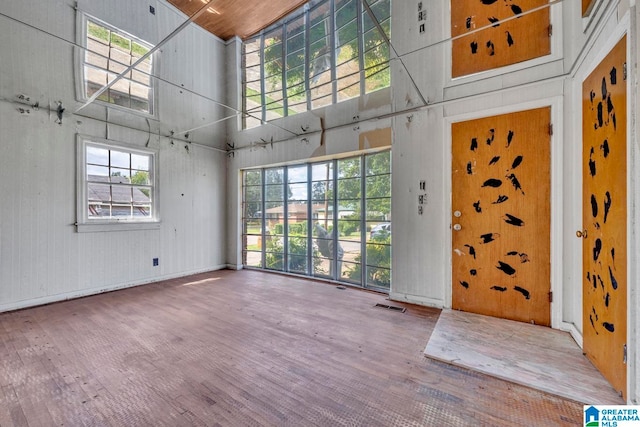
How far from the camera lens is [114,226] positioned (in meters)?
4.51

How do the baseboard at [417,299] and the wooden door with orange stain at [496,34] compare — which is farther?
the baseboard at [417,299]

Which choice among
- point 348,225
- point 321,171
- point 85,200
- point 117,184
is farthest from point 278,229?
point 85,200

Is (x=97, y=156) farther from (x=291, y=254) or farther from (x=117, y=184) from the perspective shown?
(x=291, y=254)

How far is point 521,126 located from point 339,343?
3.08 m

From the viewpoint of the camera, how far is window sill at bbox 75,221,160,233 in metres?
4.18

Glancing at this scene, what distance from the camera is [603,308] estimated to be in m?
2.03

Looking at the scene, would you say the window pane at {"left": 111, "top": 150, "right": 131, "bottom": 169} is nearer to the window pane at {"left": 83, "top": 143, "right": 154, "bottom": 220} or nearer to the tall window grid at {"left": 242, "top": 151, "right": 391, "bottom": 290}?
the window pane at {"left": 83, "top": 143, "right": 154, "bottom": 220}

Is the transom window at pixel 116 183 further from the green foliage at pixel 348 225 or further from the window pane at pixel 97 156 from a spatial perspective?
the green foliage at pixel 348 225

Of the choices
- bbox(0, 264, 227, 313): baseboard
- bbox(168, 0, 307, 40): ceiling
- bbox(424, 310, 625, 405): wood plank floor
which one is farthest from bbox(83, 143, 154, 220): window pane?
bbox(424, 310, 625, 405): wood plank floor

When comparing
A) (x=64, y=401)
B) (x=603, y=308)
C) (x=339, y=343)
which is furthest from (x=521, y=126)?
(x=64, y=401)

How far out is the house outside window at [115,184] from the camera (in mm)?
4238

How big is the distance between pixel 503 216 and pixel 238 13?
5855mm

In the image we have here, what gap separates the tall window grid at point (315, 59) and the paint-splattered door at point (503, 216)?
1805 mm

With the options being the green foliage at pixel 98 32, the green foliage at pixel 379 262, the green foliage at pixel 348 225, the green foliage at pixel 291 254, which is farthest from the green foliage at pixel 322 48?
the green foliage at pixel 98 32
